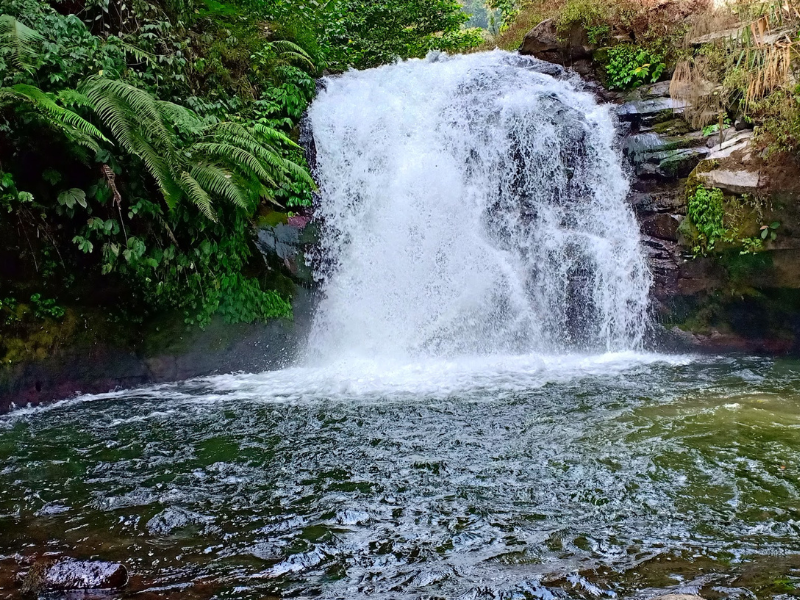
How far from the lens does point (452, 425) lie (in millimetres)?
5473

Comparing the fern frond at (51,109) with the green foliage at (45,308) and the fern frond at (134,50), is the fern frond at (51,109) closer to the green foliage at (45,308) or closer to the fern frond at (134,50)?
the fern frond at (134,50)

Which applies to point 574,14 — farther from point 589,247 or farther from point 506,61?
point 589,247

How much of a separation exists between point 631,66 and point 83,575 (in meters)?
11.4

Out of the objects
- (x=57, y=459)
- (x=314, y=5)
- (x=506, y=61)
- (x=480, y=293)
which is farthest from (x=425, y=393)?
(x=314, y=5)

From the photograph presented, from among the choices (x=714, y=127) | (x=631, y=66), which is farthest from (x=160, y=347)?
(x=631, y=66)

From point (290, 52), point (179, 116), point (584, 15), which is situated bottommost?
point (179, 116)

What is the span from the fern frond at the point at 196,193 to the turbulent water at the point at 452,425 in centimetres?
224

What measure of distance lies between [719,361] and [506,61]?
7.48 metres

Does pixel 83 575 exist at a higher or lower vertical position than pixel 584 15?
lower

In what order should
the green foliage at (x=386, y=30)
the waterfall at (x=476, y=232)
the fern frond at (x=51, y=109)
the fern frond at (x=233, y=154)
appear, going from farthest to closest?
the green foliage at (x=386, y=30) < the waterfall at (x=476, y=232) < the fern frond at (x=233, y=154) < the fern frond at (x=51, y=109)

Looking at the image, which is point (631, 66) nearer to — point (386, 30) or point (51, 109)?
point (386, 30)

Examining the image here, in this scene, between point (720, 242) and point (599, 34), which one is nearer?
point (720, 242)

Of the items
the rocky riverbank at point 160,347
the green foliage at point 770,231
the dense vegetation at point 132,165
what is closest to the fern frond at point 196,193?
the dense vegetation at point 132,165

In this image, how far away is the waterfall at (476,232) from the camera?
897cm
